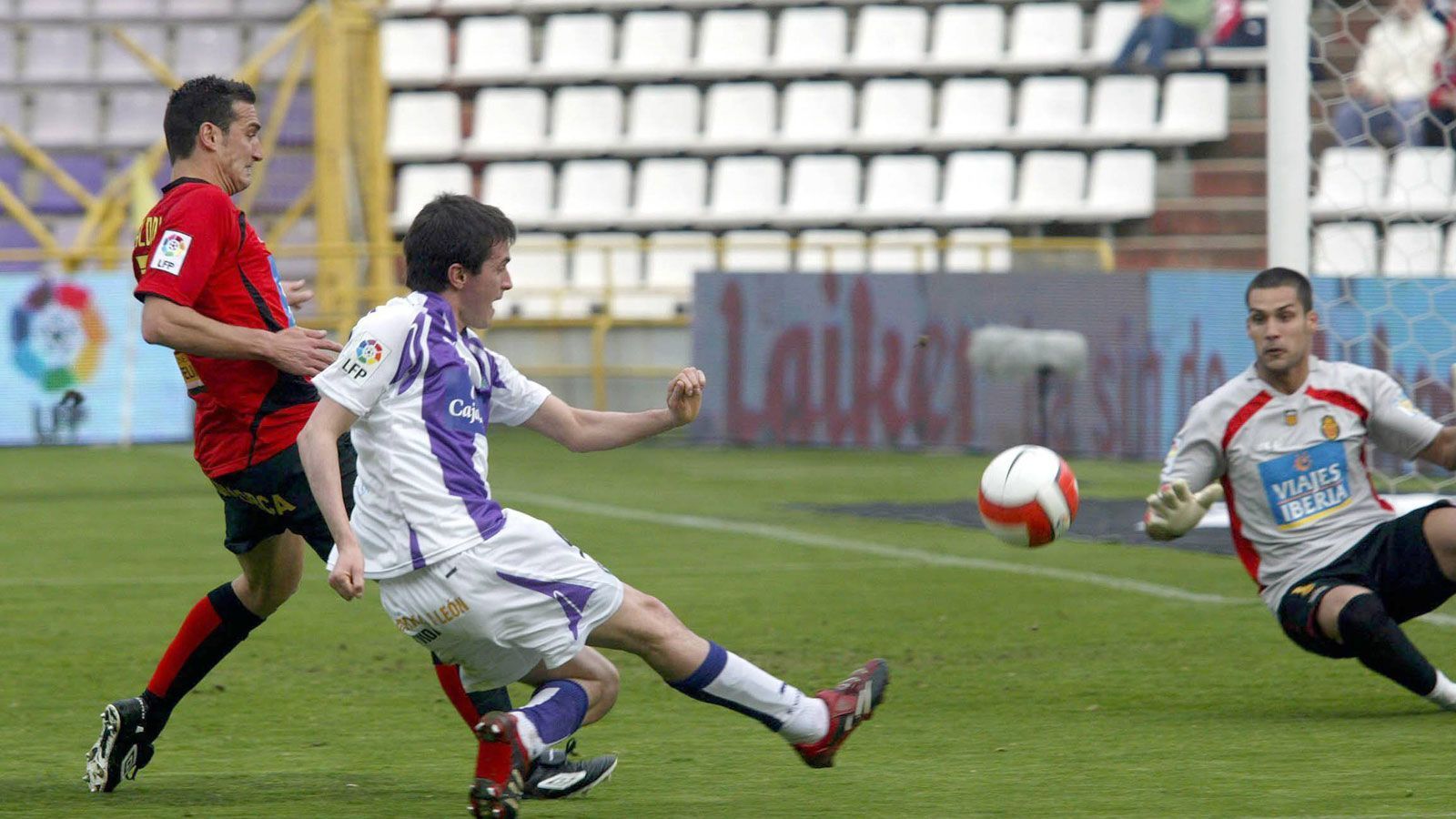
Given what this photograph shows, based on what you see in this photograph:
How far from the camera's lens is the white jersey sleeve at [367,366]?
169 inches

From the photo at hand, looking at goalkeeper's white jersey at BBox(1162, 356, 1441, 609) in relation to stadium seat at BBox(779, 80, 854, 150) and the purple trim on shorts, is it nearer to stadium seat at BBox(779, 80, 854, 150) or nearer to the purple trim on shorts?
the purple trim on shorts

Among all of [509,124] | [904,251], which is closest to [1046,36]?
[904,251]

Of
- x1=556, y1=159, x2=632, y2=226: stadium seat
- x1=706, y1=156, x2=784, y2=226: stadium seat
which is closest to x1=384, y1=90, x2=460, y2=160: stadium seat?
x1=556, y1=159, x2=632, y2=226: stadium seat

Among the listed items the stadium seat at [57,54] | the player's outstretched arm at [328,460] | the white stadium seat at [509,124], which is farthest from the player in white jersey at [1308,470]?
the stadium seat at [57,54]

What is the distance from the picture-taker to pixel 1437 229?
12648 millimetres

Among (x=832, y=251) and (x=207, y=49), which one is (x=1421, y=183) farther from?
(x=207, y=49)

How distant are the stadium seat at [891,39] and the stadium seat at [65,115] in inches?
333

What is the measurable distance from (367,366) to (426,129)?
1769cm

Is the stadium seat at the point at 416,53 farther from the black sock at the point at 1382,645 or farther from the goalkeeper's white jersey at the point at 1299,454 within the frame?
the black sock at the point at 1382,645

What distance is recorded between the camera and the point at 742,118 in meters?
20.7

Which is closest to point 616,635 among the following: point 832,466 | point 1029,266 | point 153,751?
point 153,751

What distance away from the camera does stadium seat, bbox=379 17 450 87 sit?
21.9 m

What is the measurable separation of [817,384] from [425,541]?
12.9 metres

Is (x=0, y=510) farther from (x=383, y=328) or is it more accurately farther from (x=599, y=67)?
(x=599, y=67)
